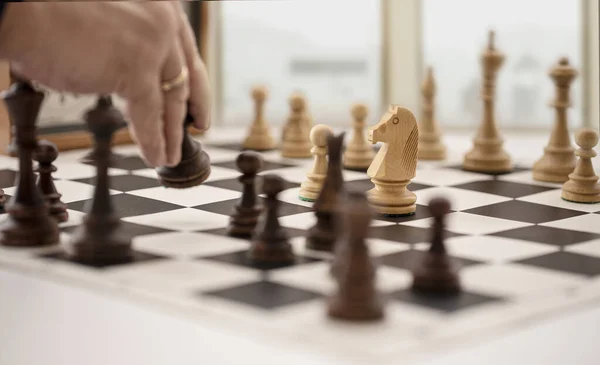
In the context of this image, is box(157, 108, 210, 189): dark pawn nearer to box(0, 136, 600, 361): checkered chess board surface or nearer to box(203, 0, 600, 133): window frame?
box(0, 136, 600, 361): checkered chess board surface

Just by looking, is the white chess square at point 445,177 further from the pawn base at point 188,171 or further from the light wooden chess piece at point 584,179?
the pawn base at point 188,171

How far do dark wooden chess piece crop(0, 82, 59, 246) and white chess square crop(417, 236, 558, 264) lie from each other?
621 mm

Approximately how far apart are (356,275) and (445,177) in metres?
1.18

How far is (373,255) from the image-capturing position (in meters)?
1.46

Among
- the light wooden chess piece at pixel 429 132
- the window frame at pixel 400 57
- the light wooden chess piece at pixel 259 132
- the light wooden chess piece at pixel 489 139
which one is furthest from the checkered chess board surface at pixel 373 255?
the window frame at pixel 400 57

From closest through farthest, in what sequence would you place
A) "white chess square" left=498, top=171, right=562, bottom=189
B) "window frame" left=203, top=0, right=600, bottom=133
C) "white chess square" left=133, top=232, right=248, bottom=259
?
"white chess square" left=133, top=232, right=248, bottom=259, "white chess square" left=498, top=171, right=562, bottom=189, "window frame" left=203, top=0, right=600, bottom=133

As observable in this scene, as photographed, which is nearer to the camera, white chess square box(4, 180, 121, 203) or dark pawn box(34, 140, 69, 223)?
dark pawn box(34, 140, 69, 223)

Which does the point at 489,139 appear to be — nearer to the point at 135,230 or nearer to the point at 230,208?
the point at 230,208

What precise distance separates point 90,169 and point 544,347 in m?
1.53

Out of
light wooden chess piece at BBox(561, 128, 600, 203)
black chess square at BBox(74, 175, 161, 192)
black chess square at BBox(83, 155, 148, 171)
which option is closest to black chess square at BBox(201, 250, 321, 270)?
black chess square at BBox(74, 175, 161, 192)

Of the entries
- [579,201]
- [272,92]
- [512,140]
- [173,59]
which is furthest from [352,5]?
[173,59]

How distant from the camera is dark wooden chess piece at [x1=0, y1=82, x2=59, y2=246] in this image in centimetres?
152

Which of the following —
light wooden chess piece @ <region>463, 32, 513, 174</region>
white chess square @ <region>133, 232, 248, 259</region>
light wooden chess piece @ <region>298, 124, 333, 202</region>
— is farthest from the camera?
light wooden chess piece @ <region>463, 32, 513, 174</region>

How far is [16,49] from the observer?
1.50 meters
